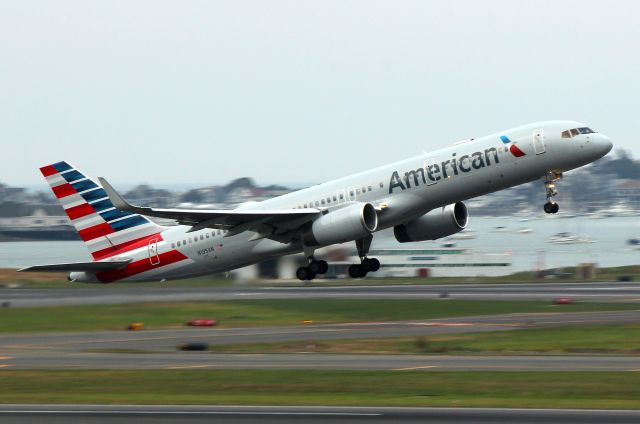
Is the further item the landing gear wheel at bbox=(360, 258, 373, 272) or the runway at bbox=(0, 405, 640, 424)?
the landing gear wheel at bbox=(360, 258, 373, 272)

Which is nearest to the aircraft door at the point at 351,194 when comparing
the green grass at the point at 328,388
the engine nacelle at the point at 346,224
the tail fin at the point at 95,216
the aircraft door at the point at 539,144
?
the engine nacelle at the point at 346,224

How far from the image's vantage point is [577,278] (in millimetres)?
90938

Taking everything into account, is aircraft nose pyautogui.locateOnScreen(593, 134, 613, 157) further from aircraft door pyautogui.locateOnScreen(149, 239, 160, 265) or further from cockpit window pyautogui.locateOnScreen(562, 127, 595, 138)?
aircraft door pyautogui.locateOnScreen(149, 239, 160, 265)

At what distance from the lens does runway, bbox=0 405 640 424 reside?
23.3 m

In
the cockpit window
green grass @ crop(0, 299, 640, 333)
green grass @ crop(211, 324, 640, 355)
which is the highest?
the cockpit window

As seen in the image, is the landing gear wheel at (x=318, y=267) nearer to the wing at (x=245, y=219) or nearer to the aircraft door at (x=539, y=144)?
the wing at (x=245, y=219)

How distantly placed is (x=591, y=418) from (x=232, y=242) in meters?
29.3

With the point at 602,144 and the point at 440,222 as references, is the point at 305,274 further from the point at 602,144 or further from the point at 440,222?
the point at 602,144

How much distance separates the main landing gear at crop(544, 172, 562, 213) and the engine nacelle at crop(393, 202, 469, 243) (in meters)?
6.16

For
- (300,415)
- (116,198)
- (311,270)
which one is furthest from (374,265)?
(300,415)

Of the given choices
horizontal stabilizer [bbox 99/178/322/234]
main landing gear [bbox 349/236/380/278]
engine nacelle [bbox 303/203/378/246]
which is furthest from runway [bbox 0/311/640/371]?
horizontal stabilizer [bbox 99/178/322/234]

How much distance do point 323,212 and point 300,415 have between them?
933 inches

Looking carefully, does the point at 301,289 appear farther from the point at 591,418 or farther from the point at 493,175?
the point at 591,418

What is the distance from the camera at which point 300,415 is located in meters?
24.2
